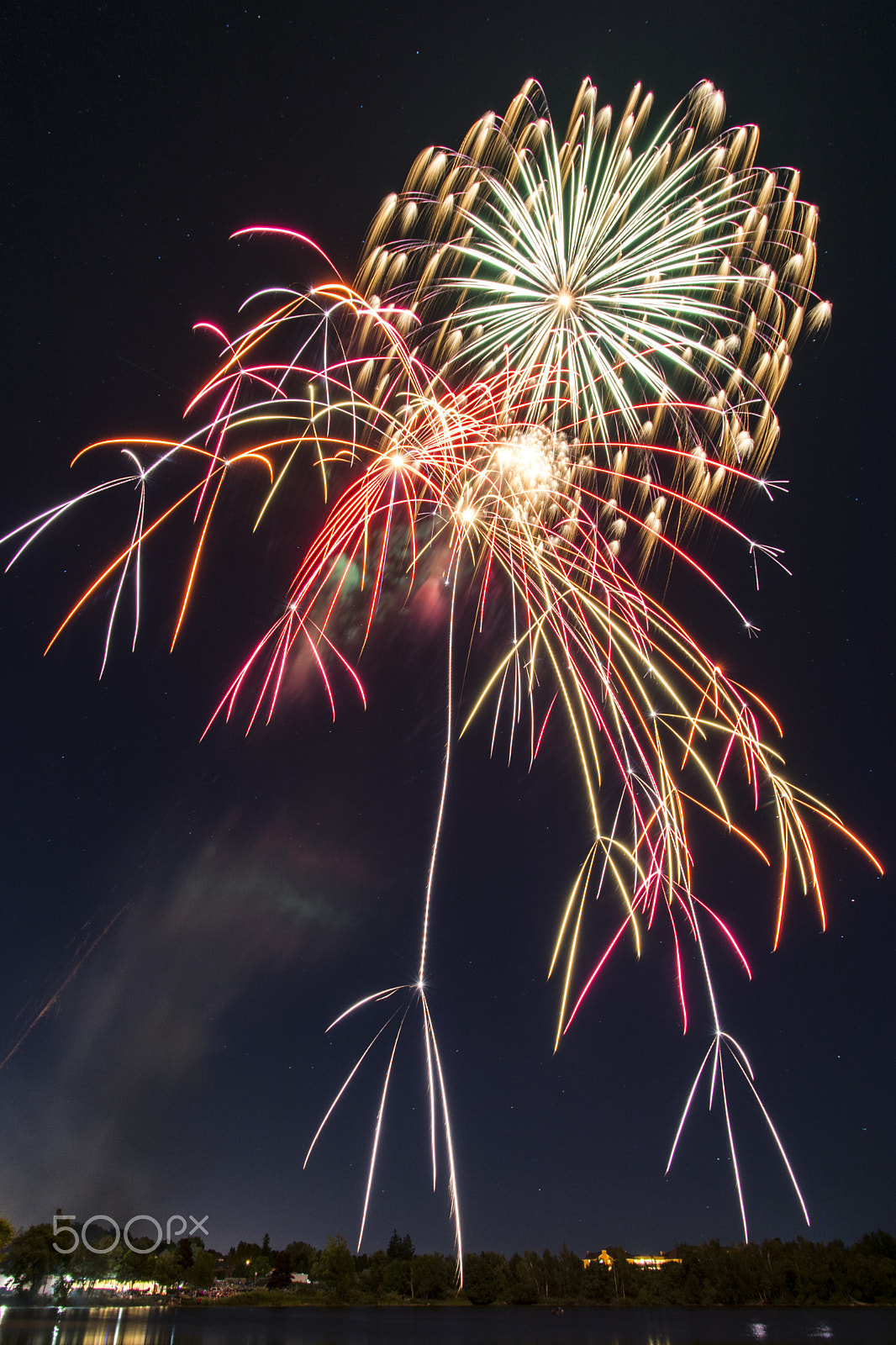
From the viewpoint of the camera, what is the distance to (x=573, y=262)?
12.8m

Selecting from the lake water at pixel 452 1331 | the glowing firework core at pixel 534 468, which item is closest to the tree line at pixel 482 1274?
the lake water at pixel 452 1331

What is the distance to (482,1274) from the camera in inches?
4183

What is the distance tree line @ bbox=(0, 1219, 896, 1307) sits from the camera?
77438mm

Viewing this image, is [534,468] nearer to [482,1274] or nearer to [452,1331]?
[452,1331]

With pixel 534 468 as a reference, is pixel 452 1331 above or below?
below

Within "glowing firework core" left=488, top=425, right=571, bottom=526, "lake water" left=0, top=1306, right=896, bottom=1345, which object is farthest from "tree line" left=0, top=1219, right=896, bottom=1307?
"glowing firework core" left=488, top=425, right=571, bottom=526

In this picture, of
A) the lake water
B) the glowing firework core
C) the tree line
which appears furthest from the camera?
the tree line

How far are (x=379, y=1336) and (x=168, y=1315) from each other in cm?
4542

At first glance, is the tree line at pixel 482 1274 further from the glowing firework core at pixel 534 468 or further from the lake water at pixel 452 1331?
A: the glowing firework core at pixel 534 468

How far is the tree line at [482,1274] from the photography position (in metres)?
77.4

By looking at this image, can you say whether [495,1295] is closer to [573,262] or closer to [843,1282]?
[843,1282]

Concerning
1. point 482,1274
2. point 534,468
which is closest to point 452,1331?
point 482,1274

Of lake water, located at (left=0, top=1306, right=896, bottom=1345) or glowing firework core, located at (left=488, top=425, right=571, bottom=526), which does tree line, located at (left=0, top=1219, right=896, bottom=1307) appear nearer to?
lake water, located at (left=0, top=1306, right=896, bottom=1345)

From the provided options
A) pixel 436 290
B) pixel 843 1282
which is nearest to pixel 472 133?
pixel 436 290
